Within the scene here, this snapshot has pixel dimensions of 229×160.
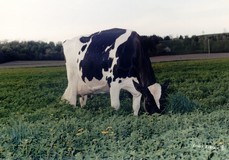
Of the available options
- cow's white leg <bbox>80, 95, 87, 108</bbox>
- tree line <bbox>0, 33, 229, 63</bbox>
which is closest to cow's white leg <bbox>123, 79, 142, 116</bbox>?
tree line <bbox>0, 33, 229, 63</bbox>

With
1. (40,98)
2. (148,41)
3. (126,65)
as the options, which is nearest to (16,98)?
(40,98)

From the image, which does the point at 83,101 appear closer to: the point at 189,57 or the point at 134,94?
the point at 134,94

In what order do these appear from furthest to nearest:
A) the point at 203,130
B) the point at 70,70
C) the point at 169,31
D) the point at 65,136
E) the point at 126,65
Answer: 1. the point at 169,31
2. the point at 70,70
3. the point at 126,65
4. the point at 65,136
5. the point at 203,130

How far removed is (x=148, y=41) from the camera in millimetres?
5020

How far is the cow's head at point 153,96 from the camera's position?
4.63 m

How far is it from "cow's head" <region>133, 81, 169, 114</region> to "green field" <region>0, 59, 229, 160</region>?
0.88 ft

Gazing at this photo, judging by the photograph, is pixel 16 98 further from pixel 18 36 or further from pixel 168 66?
pixel 168 66

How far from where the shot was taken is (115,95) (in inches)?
185

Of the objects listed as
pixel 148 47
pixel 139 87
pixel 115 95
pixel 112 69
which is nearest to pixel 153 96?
pixel 139 87

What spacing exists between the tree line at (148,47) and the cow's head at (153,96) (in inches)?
15.1

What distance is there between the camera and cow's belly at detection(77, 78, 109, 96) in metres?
4.82

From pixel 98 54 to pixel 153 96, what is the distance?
706 millimetres

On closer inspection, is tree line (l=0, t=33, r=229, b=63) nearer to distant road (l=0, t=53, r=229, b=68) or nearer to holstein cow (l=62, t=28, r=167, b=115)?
distant road (l=0, t=53, r=229, b=68)

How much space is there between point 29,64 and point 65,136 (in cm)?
199
